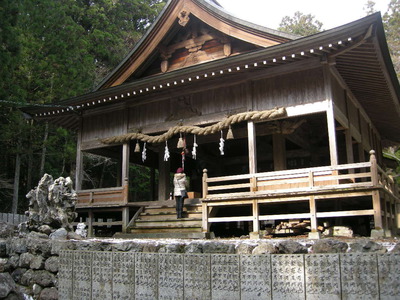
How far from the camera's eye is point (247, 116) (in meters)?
12.8

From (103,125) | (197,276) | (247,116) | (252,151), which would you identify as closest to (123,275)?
(197,276)

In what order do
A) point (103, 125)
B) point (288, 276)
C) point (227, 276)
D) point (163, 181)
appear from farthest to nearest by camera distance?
point (103, 125) → point (163, 181) → point (227, 276) → point (288, 276)

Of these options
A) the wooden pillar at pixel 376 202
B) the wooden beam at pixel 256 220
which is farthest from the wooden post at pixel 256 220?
the wooden pillar at pixel 376 202

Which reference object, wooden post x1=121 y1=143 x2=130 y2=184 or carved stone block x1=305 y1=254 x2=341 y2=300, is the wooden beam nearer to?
wooden post x1=121 y1=143 x2=130 y2=184

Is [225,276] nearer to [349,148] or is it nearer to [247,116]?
[247,116]

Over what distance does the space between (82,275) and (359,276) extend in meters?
4.52

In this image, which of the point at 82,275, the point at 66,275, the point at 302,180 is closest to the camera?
the point at 82,275

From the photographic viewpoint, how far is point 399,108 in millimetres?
15805

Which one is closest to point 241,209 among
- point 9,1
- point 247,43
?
point 247,43

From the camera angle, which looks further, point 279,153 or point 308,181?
point 279,153

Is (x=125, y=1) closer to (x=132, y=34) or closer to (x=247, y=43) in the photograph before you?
(x=132, y=34)

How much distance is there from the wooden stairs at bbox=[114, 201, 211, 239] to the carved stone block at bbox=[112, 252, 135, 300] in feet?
17.3

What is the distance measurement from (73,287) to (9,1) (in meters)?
13.6

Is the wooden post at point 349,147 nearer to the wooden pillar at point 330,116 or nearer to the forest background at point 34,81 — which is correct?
the wooden pillar at point 330,116
